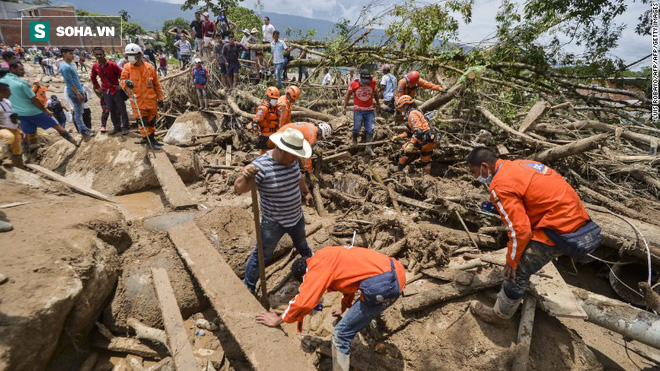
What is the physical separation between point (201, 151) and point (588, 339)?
886 centimetres

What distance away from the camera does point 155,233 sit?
4.26 m

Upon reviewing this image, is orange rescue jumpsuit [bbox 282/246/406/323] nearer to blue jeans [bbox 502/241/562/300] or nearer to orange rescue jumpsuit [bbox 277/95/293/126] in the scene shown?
blue jeans [bbox 502/241/562/300]

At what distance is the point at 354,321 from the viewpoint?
114 inches

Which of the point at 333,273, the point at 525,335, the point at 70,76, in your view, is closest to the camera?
the point at 333,273

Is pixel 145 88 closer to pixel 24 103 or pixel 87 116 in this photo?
pixel 24 103

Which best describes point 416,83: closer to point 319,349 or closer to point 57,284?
point 319,349

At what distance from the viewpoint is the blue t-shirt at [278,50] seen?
10.5 meters

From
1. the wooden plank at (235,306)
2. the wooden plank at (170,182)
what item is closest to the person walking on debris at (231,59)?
the wooden plank at (170,182)

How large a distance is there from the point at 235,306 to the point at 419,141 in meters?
4.59

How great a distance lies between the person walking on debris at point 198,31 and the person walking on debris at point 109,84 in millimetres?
5537

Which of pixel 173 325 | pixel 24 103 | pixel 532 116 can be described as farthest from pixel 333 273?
pixel 24 103

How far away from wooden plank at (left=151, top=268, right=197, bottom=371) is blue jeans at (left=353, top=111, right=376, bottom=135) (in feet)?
16.0

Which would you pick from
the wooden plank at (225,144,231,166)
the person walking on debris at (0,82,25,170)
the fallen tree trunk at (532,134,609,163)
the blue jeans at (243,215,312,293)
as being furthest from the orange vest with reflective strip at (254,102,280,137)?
the fallen tree trunk at (532,134,609,163)

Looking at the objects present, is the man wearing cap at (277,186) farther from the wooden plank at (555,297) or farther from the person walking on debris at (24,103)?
the person walking on debris at (24,103)
